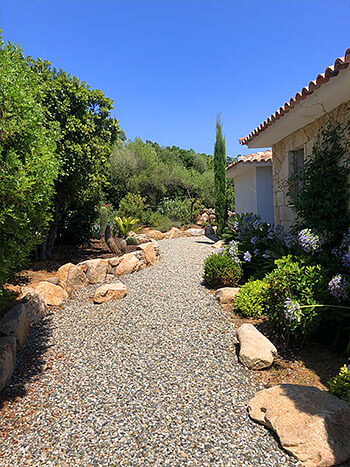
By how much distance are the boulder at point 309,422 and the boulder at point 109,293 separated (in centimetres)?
405

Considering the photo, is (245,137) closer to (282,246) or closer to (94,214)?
(282,246)

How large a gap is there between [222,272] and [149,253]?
3.36 meters

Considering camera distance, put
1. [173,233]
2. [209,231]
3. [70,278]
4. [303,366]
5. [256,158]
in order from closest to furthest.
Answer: [303,366] < [70,278] < [256,158] < [173,233] < [209,231]

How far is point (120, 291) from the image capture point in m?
6.62

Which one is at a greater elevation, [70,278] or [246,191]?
[246,191]

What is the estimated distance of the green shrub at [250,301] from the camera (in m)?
5.39

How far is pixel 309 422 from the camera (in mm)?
2654

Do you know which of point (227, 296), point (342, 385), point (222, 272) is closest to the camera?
point (342, 385)

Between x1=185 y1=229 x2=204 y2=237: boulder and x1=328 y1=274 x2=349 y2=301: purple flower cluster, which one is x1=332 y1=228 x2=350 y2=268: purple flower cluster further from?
x1=185 y1=229 x2=204 y2=237: boulder

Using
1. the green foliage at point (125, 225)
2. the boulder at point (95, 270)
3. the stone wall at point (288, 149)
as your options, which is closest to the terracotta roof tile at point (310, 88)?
the stone wall at point (288, 149)

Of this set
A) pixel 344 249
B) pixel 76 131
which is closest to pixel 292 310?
pixel 344 249

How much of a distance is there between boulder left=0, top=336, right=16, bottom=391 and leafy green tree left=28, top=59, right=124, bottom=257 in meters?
4.29

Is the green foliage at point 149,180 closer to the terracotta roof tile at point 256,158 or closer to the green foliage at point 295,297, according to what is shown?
the terracotta roof tile at point 256,158

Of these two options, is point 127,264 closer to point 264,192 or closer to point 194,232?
point 264,192
